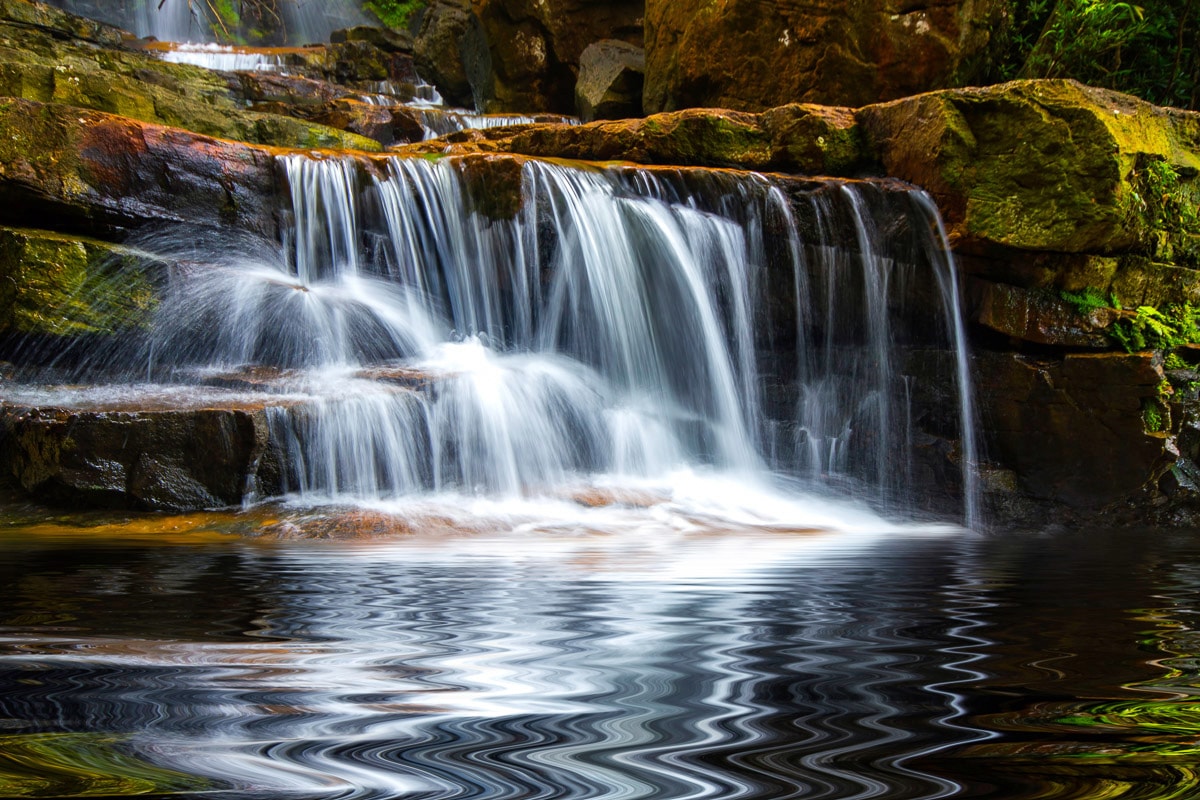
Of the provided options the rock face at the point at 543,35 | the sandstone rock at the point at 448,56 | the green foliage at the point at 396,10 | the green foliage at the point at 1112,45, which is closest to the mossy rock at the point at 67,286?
the green foliage at the point at 1112,45

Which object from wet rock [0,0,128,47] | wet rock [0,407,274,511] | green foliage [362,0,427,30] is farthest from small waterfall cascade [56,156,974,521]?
green foliage [362,0,427,30]

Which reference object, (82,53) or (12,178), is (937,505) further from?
(82,53)

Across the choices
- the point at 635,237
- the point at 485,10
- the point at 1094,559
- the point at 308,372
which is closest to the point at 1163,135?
the point at 635,237

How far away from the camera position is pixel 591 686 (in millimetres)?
1223

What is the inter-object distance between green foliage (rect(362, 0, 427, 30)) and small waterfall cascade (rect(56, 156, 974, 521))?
18.1 meters

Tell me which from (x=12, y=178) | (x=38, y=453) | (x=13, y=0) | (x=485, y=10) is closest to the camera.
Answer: (x=38, y=453)

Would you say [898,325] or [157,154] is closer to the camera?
[157,154]

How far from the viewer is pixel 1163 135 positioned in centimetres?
741

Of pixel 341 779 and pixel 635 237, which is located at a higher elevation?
pixel 635 237

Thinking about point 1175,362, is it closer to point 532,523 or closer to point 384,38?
point 532,523

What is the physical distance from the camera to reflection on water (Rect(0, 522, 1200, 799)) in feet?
2.69

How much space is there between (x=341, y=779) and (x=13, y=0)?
51.5 feet

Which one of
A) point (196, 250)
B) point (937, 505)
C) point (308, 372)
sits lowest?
point (937, 505)

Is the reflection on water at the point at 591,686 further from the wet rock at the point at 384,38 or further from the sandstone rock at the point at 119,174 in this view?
the wet rock at the point at 384,38
